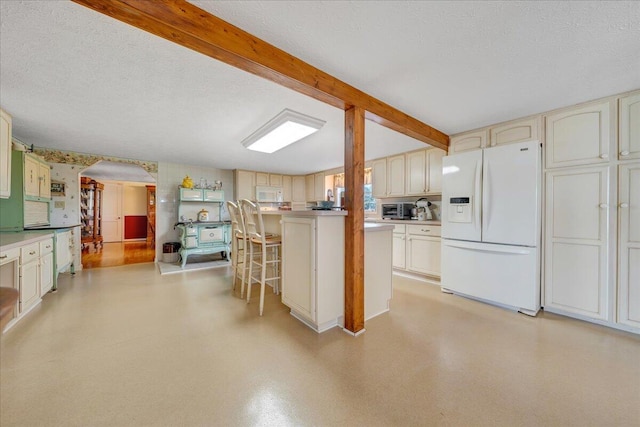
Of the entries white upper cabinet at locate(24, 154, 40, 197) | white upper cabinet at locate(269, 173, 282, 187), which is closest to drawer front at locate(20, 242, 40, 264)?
white upper cabinet at locate(24, 154, 40, 197)

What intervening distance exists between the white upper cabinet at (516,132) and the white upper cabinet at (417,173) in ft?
3.58

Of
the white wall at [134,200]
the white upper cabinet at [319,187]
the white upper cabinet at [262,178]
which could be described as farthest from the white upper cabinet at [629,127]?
the white wall at [134,200]

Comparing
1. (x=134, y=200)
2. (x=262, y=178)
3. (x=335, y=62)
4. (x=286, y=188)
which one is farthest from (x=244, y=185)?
(x=134, y=200)

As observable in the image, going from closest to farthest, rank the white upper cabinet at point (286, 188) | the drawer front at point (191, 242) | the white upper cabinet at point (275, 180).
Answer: the drawer front at point (191, 242), the white upper cabinet at point (275, 180), the white upper cabinet at point (286, 188)

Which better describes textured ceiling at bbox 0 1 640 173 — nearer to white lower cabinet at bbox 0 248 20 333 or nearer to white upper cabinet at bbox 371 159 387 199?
white lower cabinet at bbox 0 248 20 333

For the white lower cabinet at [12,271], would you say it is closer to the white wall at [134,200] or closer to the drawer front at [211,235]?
the drawer front at [211,235]

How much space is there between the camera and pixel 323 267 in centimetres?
212

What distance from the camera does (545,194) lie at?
2.59 m

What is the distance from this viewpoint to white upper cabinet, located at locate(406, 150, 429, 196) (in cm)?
397

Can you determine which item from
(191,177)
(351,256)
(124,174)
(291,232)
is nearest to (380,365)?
(351,256)

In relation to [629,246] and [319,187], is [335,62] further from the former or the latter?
[319,187]

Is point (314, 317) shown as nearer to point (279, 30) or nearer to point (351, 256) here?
point (351, 256)

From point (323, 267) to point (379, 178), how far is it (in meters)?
3.06

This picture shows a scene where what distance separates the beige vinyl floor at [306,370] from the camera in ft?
4.29
